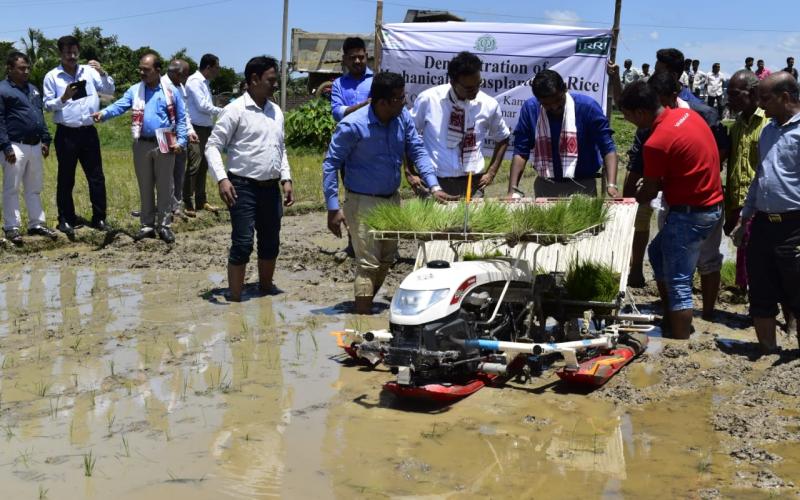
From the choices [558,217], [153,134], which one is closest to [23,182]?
[153,134]

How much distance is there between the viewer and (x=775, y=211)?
6566 millimetres

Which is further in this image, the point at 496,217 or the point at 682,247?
the point at 682,247

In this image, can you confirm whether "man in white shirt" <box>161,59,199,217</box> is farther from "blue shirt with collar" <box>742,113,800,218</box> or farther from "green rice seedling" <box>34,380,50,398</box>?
"blue shirt with collar" <box>742,113,800,218</box>

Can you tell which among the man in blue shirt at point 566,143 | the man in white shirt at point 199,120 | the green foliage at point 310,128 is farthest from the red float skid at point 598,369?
the green foliage at point 310,128

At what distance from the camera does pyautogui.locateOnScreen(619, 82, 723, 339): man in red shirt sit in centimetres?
682

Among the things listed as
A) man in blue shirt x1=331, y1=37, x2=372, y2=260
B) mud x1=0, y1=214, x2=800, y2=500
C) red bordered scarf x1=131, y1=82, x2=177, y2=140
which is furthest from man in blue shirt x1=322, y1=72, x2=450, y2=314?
red bordered scarf x1=131, y1=82, x2=177, y2=140

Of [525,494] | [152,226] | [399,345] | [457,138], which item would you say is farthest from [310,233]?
[525,494]

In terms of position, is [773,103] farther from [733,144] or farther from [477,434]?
[477,434]

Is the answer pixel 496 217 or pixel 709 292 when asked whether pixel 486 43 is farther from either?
pixel 496 217

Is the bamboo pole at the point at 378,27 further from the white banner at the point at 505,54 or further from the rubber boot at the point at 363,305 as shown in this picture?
the rubber boot at the point at 363,305

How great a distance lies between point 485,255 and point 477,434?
1.82 m

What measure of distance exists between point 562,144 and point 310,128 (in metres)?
16.4

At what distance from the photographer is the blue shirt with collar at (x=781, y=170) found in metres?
6.46

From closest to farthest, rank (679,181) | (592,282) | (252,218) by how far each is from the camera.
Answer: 1. (592,282)
2. (679,181)
3. (252,218)
